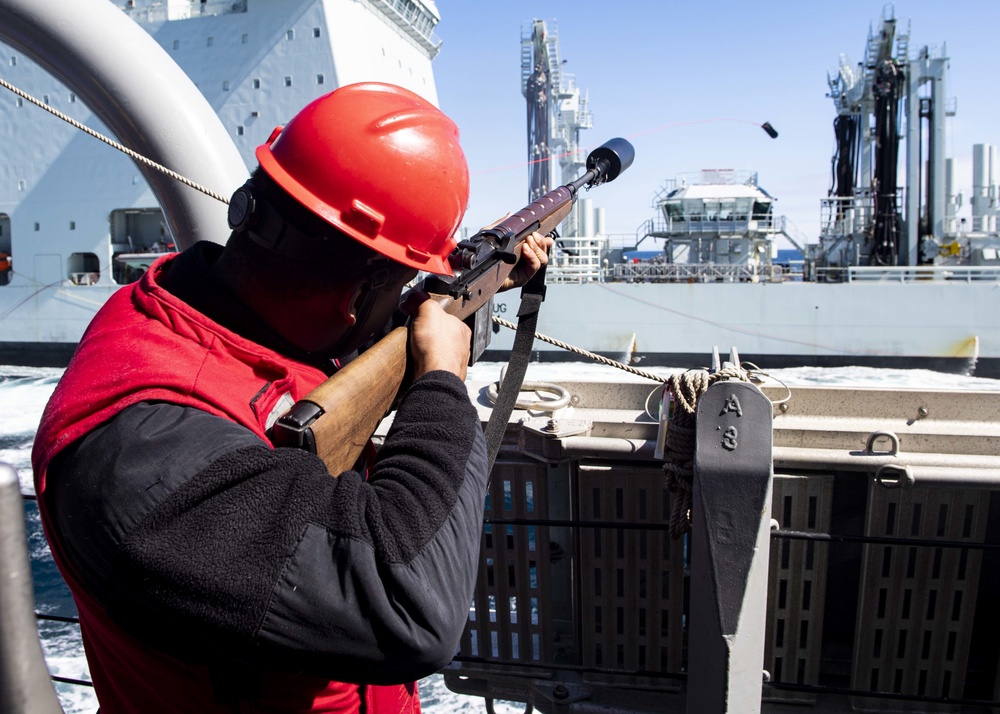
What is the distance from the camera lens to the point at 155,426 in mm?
763

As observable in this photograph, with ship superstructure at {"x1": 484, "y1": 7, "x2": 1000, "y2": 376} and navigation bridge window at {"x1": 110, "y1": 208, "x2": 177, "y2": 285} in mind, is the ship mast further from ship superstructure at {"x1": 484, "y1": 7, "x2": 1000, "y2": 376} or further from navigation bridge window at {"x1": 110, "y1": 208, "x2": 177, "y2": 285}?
navigation bridge window at {"x1": 110, "y1": 208, "x2": 177, "y2": 285}

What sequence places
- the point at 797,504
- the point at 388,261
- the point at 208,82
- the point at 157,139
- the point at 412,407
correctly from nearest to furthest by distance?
the point at 412,407
the point at 388,261
the point at 797,504
the point at 157,139
the point at 208,82

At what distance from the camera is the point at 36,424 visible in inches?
497

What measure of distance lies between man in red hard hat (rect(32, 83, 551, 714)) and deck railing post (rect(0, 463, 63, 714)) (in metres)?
0.13

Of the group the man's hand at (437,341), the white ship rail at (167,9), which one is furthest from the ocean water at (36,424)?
the white ship rail at (167,9)

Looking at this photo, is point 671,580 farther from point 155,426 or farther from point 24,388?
point 24,388

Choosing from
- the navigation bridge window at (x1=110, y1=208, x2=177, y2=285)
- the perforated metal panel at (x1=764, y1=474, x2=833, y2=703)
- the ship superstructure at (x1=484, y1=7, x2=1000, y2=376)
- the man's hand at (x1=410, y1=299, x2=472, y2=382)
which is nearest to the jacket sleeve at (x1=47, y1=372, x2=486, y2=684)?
the man's hand at (x1=410, y1=299, x2=472, y2=382)

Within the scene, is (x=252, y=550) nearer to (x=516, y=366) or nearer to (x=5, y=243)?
(x=516, y=366)

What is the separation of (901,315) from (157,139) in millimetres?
17128

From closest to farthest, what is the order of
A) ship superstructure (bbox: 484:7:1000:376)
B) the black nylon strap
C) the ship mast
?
1. the black nylon strap
2. ship superstructure (bbox: 484:7:1000:376)
3. the ship mast

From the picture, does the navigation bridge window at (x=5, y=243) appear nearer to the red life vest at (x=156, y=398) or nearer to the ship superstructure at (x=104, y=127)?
the ship superstructure at (x=104, y=127)

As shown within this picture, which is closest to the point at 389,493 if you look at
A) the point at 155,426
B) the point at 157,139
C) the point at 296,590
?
the point at 296,590

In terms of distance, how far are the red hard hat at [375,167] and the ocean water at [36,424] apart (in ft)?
2.02

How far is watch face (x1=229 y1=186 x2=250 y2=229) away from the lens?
100 cm
